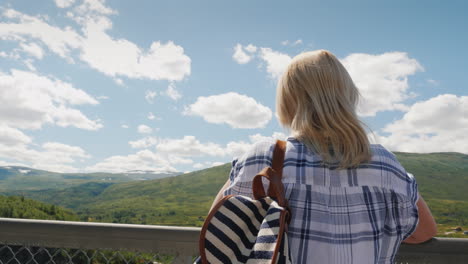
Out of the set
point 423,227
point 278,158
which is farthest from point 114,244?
point 423,227

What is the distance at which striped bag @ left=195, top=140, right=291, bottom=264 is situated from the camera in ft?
4.69

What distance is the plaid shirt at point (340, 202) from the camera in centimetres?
156

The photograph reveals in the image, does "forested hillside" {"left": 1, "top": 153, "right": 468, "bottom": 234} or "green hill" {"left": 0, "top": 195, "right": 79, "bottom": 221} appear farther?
"forested hillside" {"left": 1, "top": 153, "right": 468, "bottom": 234}

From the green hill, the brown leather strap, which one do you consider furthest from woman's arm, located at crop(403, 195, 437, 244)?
the green hill

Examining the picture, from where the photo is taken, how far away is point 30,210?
14.2 ft

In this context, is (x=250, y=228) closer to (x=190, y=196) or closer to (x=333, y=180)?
(x=333, y=180)

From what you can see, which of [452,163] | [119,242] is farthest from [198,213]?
[452,163]

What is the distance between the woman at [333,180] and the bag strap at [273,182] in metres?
0.03

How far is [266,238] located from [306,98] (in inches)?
31.2

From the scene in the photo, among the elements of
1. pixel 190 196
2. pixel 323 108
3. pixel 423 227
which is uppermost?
pixel 323 108

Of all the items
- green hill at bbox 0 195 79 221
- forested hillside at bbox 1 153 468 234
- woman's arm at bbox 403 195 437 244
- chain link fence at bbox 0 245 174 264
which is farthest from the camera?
forested hillside at bbox 1 153 468 234

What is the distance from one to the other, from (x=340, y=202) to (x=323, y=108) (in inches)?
19.3

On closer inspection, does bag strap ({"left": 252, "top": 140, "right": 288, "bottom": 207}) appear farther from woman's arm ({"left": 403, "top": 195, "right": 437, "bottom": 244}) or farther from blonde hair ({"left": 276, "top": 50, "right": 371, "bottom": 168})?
woman's arm ({"left": 403, "top": 195, "right": 437, "bottom": 244})

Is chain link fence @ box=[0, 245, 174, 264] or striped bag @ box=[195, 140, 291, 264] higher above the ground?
striped bag @ box=[195, 140, 291, 264]
